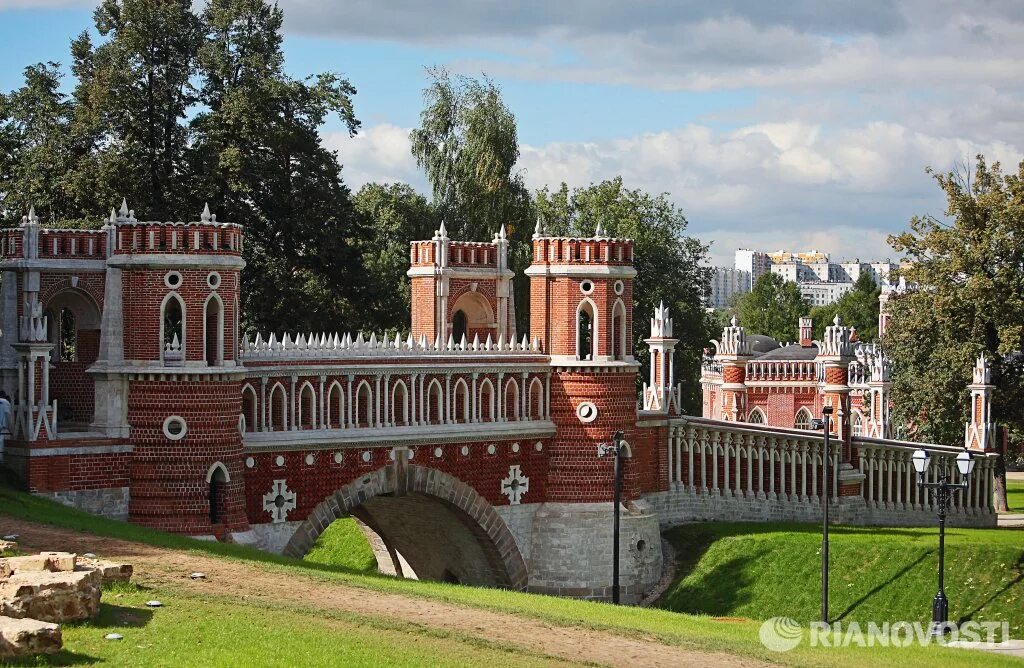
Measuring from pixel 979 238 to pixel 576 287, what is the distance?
50.9ft

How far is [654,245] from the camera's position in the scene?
211 ft

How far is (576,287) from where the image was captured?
1463 inches

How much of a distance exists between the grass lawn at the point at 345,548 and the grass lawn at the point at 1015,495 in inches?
824

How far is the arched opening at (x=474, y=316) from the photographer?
4241 centimetres

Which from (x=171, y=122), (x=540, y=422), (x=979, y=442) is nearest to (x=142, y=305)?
(x=540, y=422)

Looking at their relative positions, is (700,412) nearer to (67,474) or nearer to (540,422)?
(540,422)

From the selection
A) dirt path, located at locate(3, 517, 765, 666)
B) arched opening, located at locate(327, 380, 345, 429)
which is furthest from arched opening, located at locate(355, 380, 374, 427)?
dirt path, located at locate(3, 517, 765, 666)

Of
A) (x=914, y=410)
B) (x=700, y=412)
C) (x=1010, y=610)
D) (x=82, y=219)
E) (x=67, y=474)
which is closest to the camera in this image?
(x=67, y=474)

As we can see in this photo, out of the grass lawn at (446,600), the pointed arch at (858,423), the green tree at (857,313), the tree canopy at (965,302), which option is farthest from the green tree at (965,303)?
the green tree at (857,313)

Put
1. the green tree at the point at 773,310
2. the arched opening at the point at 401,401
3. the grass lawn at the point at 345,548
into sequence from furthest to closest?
the green tree at the point at 773,310 → the grass lawn at the point at 345,548 → the arched opening at the point at 401,401

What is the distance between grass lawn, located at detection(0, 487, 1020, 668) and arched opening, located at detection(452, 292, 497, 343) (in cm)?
1482

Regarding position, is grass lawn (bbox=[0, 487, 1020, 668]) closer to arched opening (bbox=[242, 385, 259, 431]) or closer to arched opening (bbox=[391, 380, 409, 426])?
arched opening (bbox=[242, 385, 259, 431])

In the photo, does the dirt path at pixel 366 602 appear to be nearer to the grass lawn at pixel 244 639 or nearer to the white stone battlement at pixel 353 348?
the grass lawn at pixel 244 639

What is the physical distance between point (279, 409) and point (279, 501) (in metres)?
1.77
